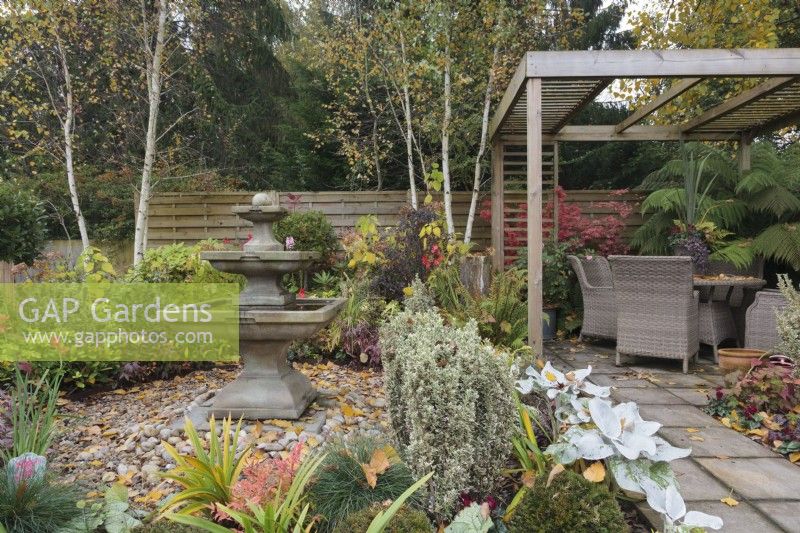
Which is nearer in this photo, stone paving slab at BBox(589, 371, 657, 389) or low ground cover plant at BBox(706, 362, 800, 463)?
low ground cover plant at BBox(706, 362, 800, 463)

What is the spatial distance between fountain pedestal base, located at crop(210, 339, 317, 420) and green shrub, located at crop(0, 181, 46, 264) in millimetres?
4385

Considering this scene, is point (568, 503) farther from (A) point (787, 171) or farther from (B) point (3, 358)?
(A) point (787, 171)

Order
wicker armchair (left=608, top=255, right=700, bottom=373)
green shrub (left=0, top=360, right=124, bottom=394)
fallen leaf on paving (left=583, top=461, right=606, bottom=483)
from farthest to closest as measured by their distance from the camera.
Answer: wicker armchair (left=608, top=255, right=700, bottom=373)
green shrub (left=0, top=360, right=124, bottom=394)
fallen leaf on paving (left=583, top=461, right=606, bottom=483)

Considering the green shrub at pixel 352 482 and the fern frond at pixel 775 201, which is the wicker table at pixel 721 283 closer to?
the fern frond at pixel 775 201

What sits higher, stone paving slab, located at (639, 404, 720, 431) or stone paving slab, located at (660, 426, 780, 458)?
stone paving slab, located at (660, 426, 780, 458)

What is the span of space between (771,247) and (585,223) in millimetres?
1813

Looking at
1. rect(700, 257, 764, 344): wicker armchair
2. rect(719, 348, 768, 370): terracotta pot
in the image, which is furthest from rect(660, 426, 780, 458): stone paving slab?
rect(700, 257, 764, 344): wicker armchair

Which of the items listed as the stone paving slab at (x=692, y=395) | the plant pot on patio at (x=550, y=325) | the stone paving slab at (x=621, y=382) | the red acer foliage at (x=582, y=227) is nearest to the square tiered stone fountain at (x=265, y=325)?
the stone paving slab at (x=621, y=382)

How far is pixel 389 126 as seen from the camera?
27.3 feet

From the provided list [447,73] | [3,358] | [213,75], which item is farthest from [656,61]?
[213,75]

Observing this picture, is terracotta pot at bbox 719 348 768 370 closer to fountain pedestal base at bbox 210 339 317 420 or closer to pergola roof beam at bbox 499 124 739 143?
fountain pedestal base at bbox 210 339 317 420

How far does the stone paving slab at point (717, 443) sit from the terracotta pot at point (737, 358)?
0.93m

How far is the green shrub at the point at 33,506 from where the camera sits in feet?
5.97

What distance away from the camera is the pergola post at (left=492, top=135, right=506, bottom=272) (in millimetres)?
6371
